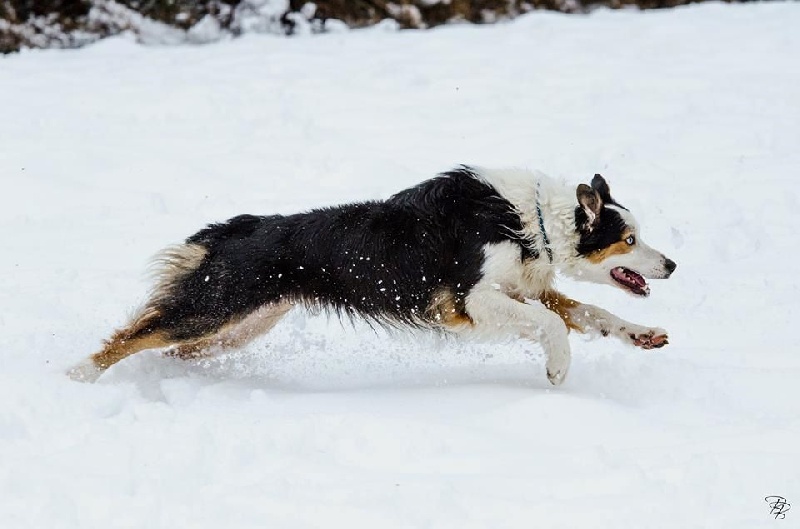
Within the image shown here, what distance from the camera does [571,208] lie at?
5641mm

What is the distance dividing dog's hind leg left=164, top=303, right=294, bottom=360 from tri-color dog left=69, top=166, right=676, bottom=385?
0.11 ft

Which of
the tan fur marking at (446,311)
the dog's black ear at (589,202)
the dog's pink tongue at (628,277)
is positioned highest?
the dog's black ear at (589,202)

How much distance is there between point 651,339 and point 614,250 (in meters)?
0.53

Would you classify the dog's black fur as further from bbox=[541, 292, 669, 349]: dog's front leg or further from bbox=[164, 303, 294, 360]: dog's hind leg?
bbox=[541, 292, 669, 349]: dog's front leg

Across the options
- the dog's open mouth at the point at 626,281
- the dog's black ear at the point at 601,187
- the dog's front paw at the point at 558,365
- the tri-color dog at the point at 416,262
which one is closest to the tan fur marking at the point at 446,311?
the tri-color dog at the point at 416,262

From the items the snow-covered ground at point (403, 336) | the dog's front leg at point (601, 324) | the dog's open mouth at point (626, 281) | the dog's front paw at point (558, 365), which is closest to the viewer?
the snow-covered ground at point (403, 336)

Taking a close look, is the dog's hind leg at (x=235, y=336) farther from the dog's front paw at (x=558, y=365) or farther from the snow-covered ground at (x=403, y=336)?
the dog's front paw at (x=558, y=365)

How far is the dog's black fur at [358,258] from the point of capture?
18.3ft

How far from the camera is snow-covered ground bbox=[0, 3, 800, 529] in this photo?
4.20 m

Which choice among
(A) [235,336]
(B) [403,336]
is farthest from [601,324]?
(A) [235,336]

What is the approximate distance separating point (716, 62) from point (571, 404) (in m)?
6.75

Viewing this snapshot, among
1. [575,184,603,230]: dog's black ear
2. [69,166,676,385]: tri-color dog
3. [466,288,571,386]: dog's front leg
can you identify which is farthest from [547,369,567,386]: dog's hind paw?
[575,184,603,230]: dog's black ear

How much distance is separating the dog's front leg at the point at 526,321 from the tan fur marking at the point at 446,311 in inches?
2.9

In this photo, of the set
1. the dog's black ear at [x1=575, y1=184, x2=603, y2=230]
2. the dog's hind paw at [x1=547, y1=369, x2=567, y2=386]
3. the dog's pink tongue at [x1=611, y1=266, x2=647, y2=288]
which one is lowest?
the dog's hind paw at [x1=547, y1=369, x2=567, y2=386]
